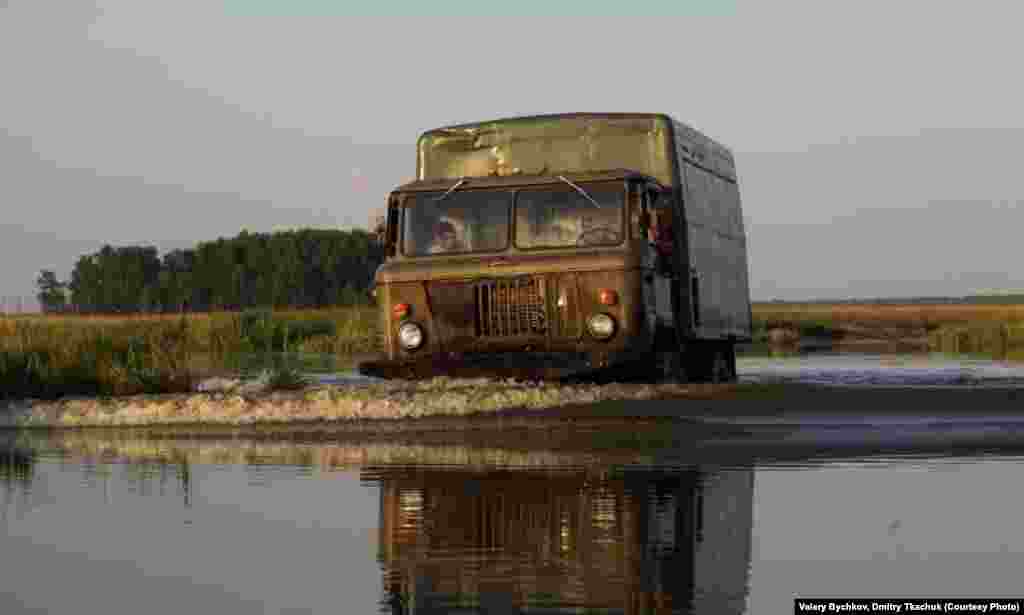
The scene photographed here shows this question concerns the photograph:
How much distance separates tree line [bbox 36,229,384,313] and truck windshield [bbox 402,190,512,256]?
6526cm

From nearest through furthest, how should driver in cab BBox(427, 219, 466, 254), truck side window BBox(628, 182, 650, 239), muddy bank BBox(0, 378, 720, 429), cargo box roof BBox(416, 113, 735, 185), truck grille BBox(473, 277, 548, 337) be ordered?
muddy bank BBox(0, 378, 720, 429) < truck grille BBox(473, 277, 548, 337) < truck side window BBox(628, 182, 650, 239) < driver in cab BBox(427, 219, 466, 254) < cargo box roof BBox(416, 113, 735, 185)

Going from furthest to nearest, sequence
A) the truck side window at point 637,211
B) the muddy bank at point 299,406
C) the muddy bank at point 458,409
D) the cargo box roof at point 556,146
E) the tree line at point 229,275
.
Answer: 1. the tree line at point 229,275
2. the cargo box roof at point 556,146
3. the truck side window at point 637,211
4. the muddy bank at point 299,406
5. the muddy bank at point 458,409

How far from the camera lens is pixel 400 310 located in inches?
861

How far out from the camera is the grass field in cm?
2281

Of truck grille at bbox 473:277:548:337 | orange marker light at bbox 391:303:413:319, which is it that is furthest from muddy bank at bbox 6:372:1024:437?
orange marker light at bbox 391:303:413:319

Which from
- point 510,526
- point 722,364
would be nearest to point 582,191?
point 722,364

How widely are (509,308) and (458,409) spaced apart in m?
2.61

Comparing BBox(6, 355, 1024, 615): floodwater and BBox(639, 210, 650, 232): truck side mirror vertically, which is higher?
BBox(639, 210, 650, 232): truck side mirror

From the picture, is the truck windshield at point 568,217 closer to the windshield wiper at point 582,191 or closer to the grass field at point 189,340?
the windshield wiper at point 582,191

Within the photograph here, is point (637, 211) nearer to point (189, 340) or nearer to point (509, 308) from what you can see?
point (509, 308)

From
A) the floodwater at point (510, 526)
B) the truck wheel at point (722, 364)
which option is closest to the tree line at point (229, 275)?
the truck wheel at point (722, 364)

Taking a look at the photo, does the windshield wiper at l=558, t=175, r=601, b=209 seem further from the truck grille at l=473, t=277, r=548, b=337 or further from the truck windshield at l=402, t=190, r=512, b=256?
the truck grille at l=473, t=277, r=548, b=337

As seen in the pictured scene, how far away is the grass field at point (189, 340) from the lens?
22.8 metres

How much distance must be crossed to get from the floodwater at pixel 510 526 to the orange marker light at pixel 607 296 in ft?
14.8
